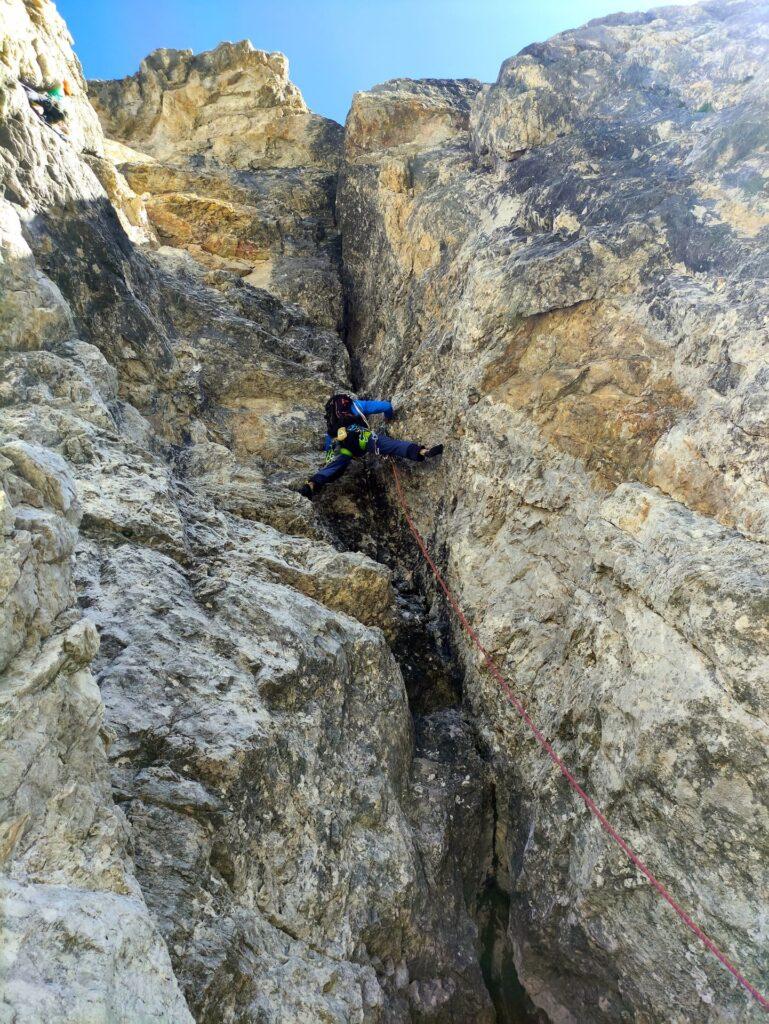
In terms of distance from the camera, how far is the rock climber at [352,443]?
825 centimetres

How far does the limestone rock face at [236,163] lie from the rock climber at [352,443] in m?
4.31

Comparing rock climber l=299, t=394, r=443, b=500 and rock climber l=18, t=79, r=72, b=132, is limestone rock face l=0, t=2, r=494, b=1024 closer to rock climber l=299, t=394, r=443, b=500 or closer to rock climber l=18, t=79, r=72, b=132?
rock climber l=18, t=79, r=72, b=132

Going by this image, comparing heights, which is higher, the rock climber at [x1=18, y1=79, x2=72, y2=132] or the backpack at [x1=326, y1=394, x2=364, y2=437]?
the rock climber at [x1=18, y1=79, x2=72, y2=132]

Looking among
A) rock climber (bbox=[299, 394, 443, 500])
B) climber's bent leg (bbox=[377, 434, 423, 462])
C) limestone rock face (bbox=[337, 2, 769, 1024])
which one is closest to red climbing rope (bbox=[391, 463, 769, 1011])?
limestone rock face (bbox=[337, 2, 769, 1024])

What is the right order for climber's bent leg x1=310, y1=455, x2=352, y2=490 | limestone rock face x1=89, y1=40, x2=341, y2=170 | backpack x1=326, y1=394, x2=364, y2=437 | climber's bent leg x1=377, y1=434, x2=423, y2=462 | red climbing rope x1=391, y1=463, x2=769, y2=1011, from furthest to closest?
limestone rock face x1=89, y1=40, x2=341, y2=170 < backpack x1=326, y1=394, x2=364, y2=437 < climber's bent leg x1=310, y1=455, x2=352, y2=490 < climber's bent leg x1=377, y1=434, x2=423, y2=462 < red climbing rope x1=391, y1=463, x2=769, y2=1011

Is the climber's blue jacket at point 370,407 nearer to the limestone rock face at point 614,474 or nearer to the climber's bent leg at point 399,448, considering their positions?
the limestone rock face at point 614,474

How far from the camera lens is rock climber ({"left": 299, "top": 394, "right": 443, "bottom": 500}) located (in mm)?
8250

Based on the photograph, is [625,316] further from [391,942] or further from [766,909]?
[391,942]

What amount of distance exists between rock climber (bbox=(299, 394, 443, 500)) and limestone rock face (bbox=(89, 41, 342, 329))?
4312 mm

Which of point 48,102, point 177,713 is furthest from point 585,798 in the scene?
point 48,102

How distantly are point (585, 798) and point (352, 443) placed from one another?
16.7 ft

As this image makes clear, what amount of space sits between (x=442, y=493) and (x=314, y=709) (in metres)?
3.72

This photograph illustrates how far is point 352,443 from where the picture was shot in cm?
850

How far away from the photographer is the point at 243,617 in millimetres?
5418
